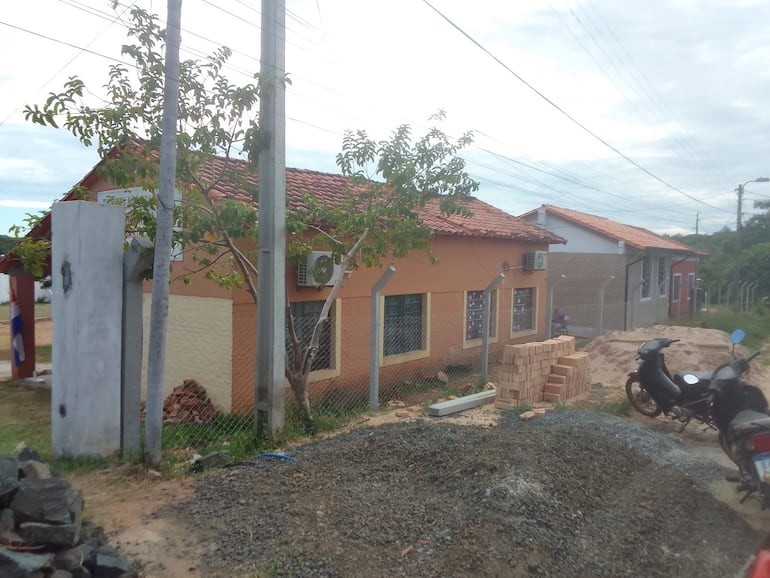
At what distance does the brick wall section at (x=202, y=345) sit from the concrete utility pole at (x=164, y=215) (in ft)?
10.2

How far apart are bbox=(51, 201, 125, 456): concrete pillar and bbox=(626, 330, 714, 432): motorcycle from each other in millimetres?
5948

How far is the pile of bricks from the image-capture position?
8086 mm

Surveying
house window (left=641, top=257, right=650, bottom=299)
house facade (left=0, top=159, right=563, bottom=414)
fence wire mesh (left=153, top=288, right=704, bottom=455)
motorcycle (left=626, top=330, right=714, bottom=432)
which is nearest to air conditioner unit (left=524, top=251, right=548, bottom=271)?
house facade (left=0, top=159, right=563, bottom=414)

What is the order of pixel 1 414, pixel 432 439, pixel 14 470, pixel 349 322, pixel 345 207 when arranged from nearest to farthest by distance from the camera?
pixel 14 470 → pixel 432 439 → pixel 345 207 → pixel 1 414 → pixel 349 322

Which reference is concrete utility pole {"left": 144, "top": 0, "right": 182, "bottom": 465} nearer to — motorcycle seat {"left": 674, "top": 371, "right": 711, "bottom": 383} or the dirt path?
the dirt path

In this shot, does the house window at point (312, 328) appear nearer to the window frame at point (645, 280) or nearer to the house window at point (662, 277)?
the window frame at point (645, 280)

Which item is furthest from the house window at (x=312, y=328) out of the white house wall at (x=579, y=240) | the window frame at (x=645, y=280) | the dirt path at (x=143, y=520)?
the window frame at (x=645, y=280)

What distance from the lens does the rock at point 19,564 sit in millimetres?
2836

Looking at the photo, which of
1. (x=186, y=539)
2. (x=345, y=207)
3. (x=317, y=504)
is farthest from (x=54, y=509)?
(x=345, y=207)

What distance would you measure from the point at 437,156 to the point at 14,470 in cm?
557

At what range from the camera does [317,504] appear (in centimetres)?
419

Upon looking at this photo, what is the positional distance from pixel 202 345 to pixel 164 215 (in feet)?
13.1

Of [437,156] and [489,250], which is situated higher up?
[437,156]

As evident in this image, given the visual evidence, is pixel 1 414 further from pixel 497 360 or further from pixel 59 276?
pixel 497 360
